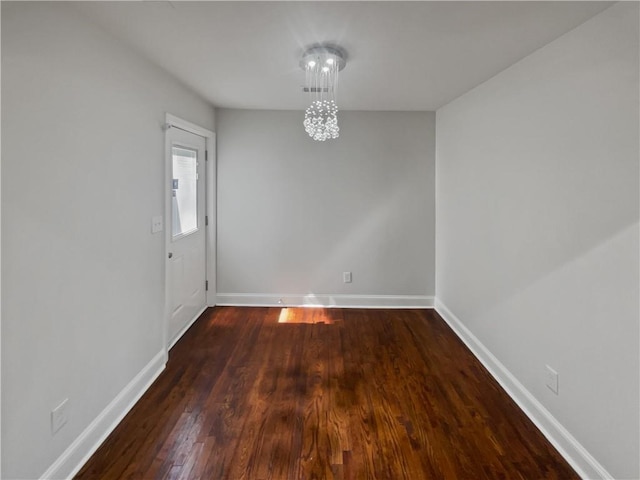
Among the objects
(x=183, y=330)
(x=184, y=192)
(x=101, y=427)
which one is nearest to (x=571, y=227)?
(x=101, y=427)

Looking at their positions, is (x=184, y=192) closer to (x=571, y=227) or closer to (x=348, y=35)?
(x=348, y=35)

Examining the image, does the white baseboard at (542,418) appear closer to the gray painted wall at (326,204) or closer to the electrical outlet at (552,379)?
the electrical outlet at (552,379)

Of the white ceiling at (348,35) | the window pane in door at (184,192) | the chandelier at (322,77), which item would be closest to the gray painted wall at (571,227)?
the white ceiling at (348,35)

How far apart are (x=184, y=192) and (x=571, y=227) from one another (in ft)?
10.7

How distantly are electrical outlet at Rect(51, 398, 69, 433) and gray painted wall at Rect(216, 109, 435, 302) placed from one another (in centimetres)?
271

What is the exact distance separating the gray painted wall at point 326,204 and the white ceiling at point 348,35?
1.18 meters

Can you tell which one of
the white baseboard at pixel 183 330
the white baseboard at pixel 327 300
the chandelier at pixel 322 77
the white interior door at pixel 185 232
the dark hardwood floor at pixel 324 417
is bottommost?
the dark hardwood floor at pixel 324 417

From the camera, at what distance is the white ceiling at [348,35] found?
187 centimetres

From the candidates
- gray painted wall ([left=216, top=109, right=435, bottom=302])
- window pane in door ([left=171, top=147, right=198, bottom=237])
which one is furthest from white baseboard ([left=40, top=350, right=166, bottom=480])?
gray painted wall ([left=216, top=109, right=435, bottom=302])

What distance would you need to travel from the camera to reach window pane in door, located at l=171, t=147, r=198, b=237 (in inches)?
138

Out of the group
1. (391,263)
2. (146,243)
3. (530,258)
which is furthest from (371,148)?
(146,243)

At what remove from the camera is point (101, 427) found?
2.16 m

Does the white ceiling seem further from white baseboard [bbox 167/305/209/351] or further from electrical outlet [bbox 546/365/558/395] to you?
white baseboard [bbox 167/305/209/351]

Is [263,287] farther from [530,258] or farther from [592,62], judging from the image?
[592,62]
